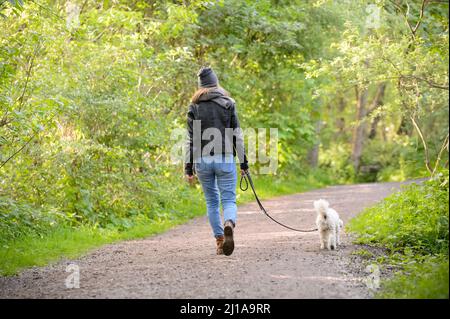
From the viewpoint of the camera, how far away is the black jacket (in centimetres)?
698

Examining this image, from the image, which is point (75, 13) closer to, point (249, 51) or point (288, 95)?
point (249, 51)

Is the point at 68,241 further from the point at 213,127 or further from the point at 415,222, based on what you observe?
the point at 415,222

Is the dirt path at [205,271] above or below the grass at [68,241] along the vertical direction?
below

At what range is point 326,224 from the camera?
7.52 metres

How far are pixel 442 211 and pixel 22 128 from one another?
5720 mm

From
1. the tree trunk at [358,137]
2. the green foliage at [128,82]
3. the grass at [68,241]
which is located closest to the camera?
the grass at [68,241]

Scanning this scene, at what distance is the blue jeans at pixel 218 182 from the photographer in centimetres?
701

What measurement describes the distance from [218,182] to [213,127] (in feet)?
2.24

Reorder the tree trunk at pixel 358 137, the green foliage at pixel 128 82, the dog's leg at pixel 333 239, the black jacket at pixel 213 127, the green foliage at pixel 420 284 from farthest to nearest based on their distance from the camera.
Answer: the tree trunk at pixel 358 137, the green foliage at pixel 128 82, the dog's leg at pixel 333 239, the black jacket at pixel 213 127, the green foliage at pixel 420 284

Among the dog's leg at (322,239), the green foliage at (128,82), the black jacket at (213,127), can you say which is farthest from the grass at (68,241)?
the dog's leg at (322,239)

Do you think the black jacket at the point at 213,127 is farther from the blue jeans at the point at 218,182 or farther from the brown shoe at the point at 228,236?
the brown shoe at the point at 228,236

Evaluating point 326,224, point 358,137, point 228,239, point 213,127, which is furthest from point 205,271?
point 358,137

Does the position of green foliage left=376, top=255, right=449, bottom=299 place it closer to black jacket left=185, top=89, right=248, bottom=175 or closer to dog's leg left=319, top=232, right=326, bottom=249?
dog's leg left=319, top=232, right=326, bottom=249

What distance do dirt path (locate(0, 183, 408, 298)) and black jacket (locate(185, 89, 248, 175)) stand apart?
1.34 m
